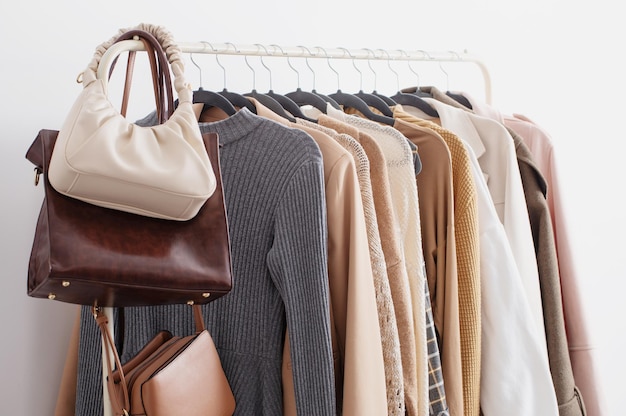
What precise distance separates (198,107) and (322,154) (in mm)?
273

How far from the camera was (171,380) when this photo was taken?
946 millimetres

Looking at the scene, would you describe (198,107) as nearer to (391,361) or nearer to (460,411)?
(391,361)

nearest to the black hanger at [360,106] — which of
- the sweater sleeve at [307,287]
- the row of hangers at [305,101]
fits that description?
the row of hangers at [305,101]

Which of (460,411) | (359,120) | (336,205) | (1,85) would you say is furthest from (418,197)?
(1,85)

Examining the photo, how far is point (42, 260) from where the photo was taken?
85 centimetres

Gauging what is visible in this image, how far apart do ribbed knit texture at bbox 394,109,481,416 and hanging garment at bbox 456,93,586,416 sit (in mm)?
183

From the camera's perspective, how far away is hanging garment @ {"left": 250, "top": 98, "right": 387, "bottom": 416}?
1.08 metres

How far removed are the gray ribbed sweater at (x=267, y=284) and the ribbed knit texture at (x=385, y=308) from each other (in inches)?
4.2

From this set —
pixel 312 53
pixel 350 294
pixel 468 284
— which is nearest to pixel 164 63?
pixel 350 294

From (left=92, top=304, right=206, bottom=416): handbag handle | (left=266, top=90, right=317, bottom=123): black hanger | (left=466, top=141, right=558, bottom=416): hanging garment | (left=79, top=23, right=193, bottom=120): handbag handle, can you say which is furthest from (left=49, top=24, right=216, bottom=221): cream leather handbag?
(left=466, top=141, right=558, bottom=416): hanging garment

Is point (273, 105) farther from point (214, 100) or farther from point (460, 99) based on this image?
point (460, 99)

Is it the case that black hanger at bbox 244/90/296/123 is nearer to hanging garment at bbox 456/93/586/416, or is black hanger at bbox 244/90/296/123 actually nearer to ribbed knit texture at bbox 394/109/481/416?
ribbed knit texture at bbox 394/109/481/416

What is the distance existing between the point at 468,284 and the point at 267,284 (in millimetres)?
373

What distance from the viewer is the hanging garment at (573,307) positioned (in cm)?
140
